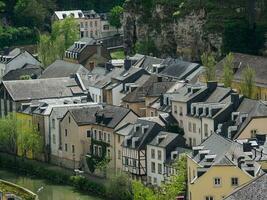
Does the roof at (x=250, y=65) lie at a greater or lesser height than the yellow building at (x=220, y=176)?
greater

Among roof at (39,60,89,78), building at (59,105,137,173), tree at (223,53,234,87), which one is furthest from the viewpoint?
roof at (39,60,89,78)

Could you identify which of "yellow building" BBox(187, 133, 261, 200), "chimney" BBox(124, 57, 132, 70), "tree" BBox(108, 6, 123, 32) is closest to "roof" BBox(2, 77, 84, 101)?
"chimney" BBox(124, 57, 132, 70)

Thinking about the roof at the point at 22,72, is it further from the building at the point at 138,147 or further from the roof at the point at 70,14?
the building at the point at 138,147

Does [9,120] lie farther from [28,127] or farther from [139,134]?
[139,134]

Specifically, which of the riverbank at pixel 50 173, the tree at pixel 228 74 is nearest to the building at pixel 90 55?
the tree at pixel 228 74

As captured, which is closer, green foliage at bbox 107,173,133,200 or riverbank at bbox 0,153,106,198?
green foliage at bbox 107,173,133,200

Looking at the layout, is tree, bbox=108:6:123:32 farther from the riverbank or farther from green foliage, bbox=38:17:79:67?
the riverbank

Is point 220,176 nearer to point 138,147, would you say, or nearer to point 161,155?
point 161,155
